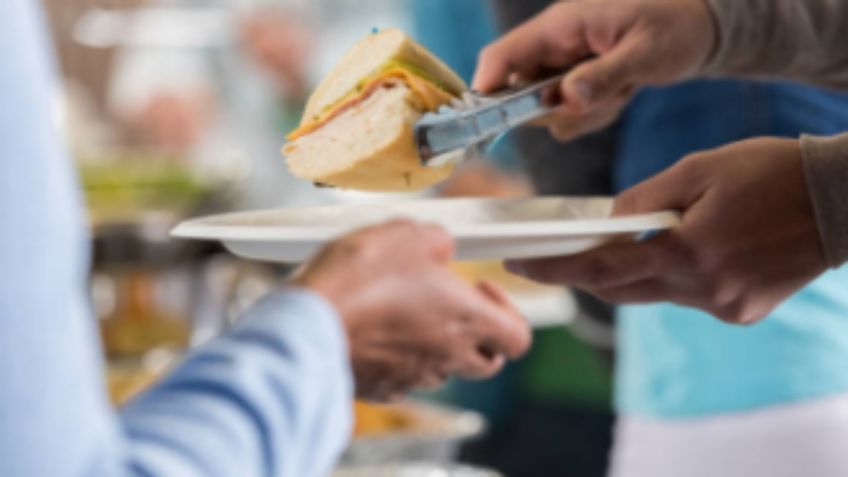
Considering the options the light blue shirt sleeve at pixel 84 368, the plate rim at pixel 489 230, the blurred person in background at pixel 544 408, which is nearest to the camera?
the light blue shirt sleeve at pixel 84 368

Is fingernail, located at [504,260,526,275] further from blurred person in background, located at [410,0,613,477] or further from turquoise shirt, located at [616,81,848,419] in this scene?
blurred person in background, located at [410,0,613,477]

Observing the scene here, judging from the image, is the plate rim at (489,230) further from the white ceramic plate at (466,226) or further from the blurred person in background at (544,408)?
the blurred person in background at (544,408)

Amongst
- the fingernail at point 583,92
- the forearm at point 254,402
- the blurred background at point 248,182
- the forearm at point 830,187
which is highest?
the forearm at point 254,402

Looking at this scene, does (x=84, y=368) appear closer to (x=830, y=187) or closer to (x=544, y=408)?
(x=830, y=187)

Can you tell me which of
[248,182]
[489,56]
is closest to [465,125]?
[489,56]

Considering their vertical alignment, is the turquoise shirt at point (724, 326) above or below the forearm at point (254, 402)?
below

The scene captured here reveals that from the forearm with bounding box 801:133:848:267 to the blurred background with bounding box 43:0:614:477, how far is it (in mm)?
170

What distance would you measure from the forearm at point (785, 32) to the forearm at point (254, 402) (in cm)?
34

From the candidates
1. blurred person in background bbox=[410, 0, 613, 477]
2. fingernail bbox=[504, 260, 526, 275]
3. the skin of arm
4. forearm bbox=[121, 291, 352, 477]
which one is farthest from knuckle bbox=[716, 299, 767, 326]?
blurred person in background bbox=[410, 0, 613, 477]

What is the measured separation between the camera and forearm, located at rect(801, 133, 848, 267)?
0.58m

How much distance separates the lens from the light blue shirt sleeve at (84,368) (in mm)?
343

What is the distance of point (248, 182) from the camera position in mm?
1361

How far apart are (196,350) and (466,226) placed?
0.46ft

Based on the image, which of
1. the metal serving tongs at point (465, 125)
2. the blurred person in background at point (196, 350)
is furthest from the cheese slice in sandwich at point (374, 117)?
the blurred person in background at point (196, 350)
